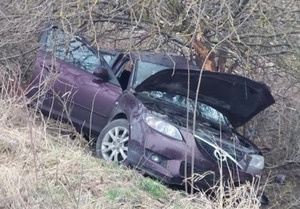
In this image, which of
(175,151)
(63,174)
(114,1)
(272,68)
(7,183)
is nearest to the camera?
(7,183)

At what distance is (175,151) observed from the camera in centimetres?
738

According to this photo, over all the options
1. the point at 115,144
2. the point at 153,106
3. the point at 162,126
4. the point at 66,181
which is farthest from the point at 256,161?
the point at 66,181

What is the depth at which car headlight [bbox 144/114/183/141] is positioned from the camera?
7.48 metres

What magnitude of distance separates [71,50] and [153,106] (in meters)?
2.03

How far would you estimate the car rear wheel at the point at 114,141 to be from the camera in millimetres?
7895

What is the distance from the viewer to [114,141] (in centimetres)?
802

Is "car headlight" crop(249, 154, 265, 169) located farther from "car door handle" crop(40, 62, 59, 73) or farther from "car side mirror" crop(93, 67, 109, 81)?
"car door handle" crop(40, 62, 59, 73)

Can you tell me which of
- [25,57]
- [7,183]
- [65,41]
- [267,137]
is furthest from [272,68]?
[7,183]

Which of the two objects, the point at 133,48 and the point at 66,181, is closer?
the point at 66,181

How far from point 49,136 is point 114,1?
2.48 meters

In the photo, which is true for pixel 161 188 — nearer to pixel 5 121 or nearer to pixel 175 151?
pixel 175 151

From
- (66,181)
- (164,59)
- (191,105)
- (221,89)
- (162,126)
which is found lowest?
(66,181)

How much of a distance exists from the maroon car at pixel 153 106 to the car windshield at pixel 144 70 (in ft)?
0.04

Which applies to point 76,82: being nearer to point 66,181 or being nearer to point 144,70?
point 144,70
